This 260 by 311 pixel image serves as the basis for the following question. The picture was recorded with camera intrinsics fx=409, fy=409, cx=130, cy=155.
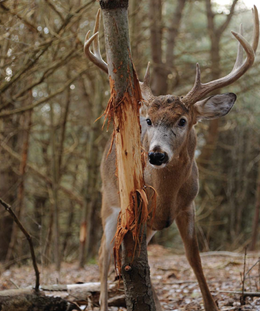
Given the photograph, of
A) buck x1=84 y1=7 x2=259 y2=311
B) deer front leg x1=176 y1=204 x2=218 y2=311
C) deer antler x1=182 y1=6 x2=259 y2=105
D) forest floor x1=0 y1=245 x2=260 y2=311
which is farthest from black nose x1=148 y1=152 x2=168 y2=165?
→ forest floor x1=0 y1=245 x2=260 y2=311

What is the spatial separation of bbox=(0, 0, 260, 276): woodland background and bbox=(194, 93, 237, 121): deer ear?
2.31 m

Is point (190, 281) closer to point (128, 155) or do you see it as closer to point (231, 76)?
point (231, 76)

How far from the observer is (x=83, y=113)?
1262 centimetres

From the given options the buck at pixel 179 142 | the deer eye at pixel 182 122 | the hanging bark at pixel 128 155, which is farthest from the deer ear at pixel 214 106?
the hanging bark at pixel 128 155

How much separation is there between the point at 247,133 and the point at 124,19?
472 inches

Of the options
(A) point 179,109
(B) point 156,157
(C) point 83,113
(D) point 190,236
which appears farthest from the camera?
(C) point 83,113

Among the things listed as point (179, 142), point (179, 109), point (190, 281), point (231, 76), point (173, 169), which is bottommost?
point (190, 281)

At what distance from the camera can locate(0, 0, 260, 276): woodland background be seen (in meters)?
6.16

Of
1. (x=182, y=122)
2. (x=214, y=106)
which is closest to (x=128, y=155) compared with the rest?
(x=182, y=122)

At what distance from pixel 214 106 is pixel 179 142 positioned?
0.67 m

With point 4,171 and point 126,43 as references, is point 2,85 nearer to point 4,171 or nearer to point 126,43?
point 126,43

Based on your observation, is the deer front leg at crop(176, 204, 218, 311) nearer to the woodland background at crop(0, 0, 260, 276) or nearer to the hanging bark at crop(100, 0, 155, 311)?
the hanging bark at crop(100, 0, 155, 311)

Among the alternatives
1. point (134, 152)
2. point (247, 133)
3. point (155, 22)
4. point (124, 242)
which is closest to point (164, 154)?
point (134, 152)

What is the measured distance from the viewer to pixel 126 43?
2.93 metres
